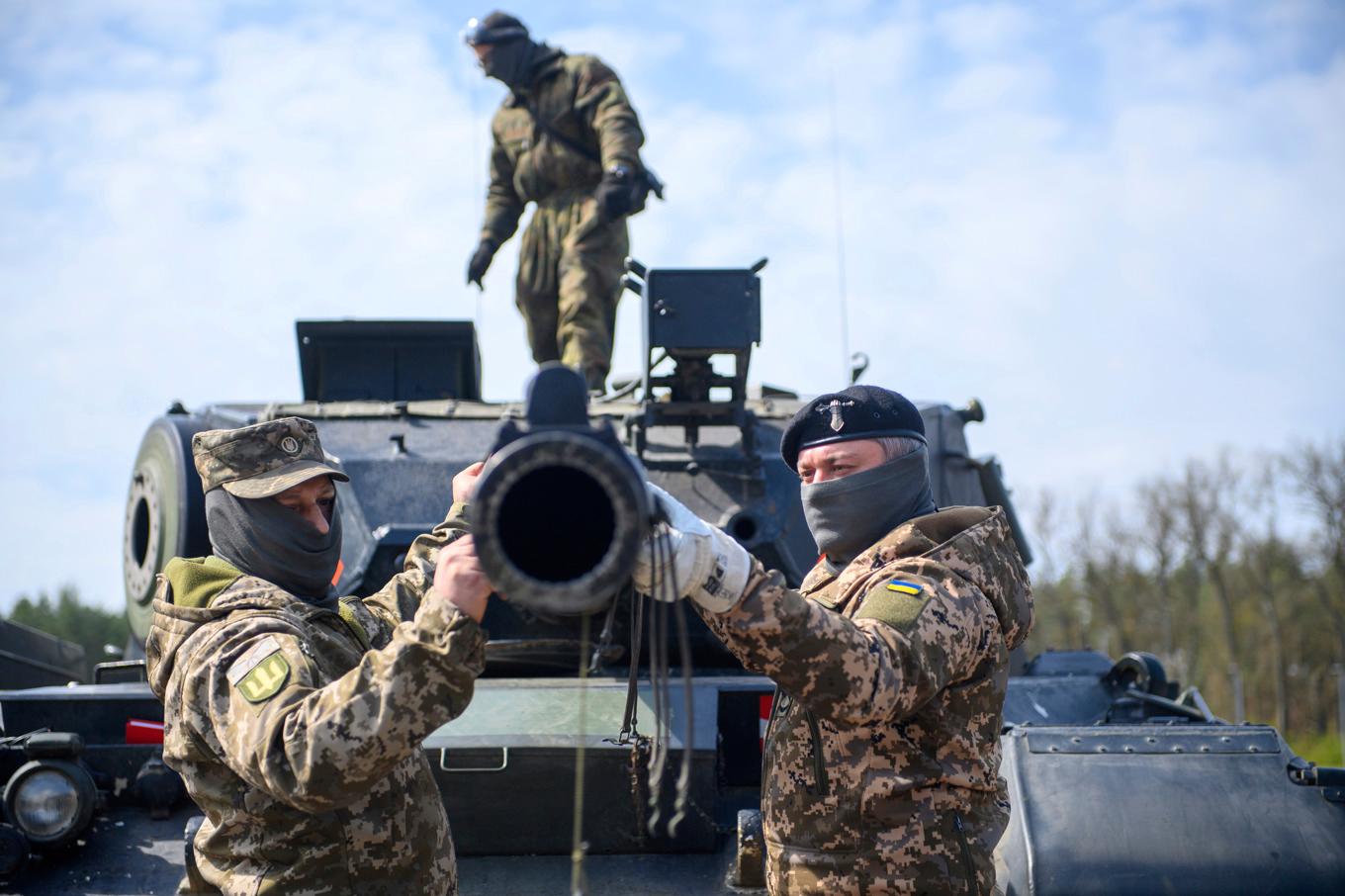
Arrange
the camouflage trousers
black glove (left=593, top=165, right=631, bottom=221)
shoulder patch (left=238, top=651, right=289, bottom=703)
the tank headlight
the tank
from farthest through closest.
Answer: the camouflage trousers < black glove (left=593, top=165, right=631, bottom=221) < the tank headlight < the tank < shoulder patch (left=238, top=651, right=289, bottom=703)

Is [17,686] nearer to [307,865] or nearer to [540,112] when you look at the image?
[540,112]

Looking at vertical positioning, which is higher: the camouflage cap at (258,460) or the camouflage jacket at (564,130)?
the camouflage jacket at (564,130)

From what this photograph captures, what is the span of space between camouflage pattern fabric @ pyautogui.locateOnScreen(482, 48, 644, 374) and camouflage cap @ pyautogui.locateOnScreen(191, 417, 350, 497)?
3.60 m

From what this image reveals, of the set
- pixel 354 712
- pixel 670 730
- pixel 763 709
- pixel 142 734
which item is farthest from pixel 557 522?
pixel 142 734

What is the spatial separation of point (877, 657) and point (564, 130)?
15.5 ft

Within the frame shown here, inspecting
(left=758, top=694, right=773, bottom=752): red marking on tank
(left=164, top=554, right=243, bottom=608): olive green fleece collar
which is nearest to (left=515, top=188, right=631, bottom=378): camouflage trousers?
(left=758, top=694, right=773, bottom=752): red marking on tank

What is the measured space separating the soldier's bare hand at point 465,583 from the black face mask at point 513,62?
4.82 m

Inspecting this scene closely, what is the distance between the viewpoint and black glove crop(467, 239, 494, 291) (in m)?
7.18

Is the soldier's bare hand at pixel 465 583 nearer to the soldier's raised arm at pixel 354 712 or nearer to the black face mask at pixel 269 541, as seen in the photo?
the soldier's raised arm at pixel 354 712

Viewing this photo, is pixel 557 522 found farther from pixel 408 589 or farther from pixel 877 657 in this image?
pixel 408 589

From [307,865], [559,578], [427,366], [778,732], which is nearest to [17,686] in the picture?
[427,366]

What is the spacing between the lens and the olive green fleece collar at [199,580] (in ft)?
9.82

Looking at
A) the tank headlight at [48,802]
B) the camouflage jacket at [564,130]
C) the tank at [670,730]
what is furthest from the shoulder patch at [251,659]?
the camouflage jacket at [564,130]

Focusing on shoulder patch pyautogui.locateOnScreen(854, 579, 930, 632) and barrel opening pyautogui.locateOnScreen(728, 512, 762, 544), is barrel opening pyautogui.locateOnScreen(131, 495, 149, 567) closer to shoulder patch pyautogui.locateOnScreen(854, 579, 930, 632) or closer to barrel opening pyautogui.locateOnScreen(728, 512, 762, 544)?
barrel opening pyautogui.locateOnScreen(728, 512, 762, 544)
